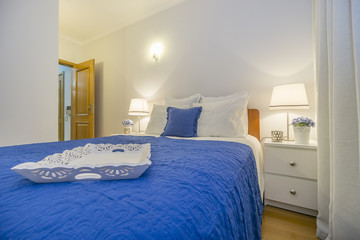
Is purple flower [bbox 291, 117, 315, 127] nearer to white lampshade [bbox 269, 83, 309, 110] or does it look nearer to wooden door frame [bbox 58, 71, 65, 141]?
white lampshade [bbox 269, 83, 309, 110]

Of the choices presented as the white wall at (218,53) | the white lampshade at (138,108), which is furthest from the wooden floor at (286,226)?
the white lampshade at (138,108)

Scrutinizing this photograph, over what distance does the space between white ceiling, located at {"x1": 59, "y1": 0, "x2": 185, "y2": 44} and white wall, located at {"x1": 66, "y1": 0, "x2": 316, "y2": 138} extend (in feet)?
0.40

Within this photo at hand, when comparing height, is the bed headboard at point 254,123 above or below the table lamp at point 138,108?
below

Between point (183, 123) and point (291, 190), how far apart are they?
1.12 metres

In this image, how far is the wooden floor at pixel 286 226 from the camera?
4.04ft

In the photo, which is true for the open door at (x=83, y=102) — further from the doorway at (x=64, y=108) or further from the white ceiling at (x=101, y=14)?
the doorway at (x=64, y=108)

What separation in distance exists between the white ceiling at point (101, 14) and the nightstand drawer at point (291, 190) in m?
2.70

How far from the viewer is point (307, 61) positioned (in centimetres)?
179

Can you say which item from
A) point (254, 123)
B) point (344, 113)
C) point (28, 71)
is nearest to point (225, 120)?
point (254, 123)

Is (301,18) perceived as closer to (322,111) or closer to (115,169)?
(322,111)

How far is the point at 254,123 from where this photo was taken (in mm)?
2018

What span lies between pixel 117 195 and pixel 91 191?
0.08m

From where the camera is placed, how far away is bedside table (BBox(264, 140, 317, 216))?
141 centimetres

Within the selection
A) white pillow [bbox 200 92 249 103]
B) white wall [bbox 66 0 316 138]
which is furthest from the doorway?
white pillow [bbox 200 92 249 103]
